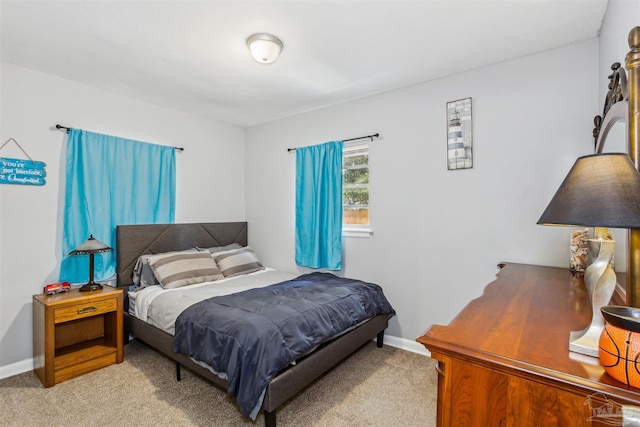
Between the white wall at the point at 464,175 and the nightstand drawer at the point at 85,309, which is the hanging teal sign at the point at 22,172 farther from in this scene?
the white wall at the point at 464,175

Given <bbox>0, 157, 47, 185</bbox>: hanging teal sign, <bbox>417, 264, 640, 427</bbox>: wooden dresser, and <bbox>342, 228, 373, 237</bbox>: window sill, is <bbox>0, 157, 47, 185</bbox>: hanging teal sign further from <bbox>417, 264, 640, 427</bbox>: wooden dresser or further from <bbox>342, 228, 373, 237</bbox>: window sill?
<bbox>417, 264, 640, 427</bbox>: wooden dresser

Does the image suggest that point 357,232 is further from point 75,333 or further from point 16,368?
point 16,368

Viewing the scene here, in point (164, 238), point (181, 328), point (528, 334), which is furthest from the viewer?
point (164, 238)

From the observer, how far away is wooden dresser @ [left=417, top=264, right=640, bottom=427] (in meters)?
0.75

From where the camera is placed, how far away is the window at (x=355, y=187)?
11.0 ft

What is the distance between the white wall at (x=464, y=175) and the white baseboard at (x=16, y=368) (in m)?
3.00

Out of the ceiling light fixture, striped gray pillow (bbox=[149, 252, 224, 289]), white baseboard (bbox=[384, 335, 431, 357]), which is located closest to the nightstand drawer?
striped gray pillow (bbox=[149, 252, 224, 289])

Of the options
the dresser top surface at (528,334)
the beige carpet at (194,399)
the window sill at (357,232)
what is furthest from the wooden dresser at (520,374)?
the window sill at (357,232)

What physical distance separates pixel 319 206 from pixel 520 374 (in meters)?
2.76

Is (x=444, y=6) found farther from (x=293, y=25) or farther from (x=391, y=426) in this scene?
(x=391, y=426)

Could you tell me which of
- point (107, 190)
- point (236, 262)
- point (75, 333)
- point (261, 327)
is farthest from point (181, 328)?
point (107, 190)

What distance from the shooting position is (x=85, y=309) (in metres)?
2.54

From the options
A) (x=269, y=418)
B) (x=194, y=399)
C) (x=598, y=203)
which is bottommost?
(x=194, y=399)

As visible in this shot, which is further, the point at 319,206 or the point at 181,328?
the point at 319,206
